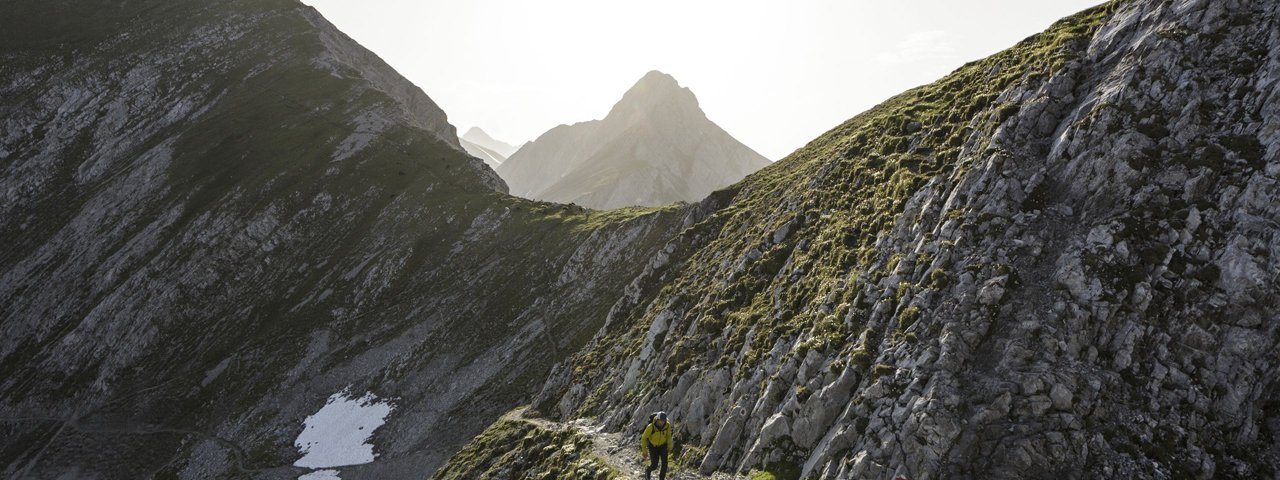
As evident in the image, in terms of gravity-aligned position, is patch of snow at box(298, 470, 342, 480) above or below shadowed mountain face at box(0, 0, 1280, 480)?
below

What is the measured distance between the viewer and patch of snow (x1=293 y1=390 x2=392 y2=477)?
4938cm

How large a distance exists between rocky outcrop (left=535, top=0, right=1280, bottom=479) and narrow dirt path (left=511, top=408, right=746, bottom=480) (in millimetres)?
938

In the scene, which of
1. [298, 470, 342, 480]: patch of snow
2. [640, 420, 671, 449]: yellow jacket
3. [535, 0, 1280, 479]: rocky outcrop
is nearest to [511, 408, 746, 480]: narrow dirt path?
[535, 0, 1280, 479]: rocky outcrop

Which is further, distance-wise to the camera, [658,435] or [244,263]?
[244,263]

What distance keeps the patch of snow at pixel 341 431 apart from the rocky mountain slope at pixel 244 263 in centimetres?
33

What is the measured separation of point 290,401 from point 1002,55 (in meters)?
64.1

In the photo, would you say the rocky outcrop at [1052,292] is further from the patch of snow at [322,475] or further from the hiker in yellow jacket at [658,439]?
the patch of snow at [322,475]

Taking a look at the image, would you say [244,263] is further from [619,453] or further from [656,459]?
[656,459]

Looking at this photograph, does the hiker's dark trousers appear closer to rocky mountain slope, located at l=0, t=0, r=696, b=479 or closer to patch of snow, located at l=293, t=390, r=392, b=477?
rocky mountain slope, located at l=0, t=0, r=696, b=479

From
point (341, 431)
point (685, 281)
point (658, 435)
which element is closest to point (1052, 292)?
point (658, 435)

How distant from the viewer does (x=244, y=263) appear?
255ft

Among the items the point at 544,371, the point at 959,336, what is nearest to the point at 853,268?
the point at 959,336

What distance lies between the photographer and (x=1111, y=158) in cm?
2062

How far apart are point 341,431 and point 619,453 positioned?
35267mm
